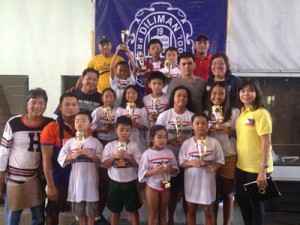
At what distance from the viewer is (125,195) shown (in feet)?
9.62

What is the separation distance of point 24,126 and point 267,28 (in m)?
3.62

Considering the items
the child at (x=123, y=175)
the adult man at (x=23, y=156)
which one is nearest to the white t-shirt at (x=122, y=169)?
the child at (x=123, y=175)

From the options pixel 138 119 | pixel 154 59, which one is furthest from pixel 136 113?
pixel 154 59

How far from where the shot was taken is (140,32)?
470cm

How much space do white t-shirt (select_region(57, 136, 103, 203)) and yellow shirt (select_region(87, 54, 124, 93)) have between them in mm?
1242

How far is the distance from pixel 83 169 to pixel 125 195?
1.53 ft

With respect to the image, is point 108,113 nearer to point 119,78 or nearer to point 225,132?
point 119,78

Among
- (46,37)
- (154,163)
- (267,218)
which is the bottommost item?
(267,218)

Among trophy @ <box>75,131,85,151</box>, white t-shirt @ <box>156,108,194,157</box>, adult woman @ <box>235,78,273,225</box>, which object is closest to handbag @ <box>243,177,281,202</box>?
adult woman @ <box>235,78,273,225</box>

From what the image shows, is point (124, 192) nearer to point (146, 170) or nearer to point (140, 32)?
point (146, 170)

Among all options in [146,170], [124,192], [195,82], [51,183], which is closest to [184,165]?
[146,170]

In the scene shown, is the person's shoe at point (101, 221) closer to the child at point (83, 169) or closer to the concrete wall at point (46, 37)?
the child at point (83, 169)

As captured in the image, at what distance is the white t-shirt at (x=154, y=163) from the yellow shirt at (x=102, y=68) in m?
1.45

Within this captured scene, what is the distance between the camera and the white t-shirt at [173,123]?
310cm
